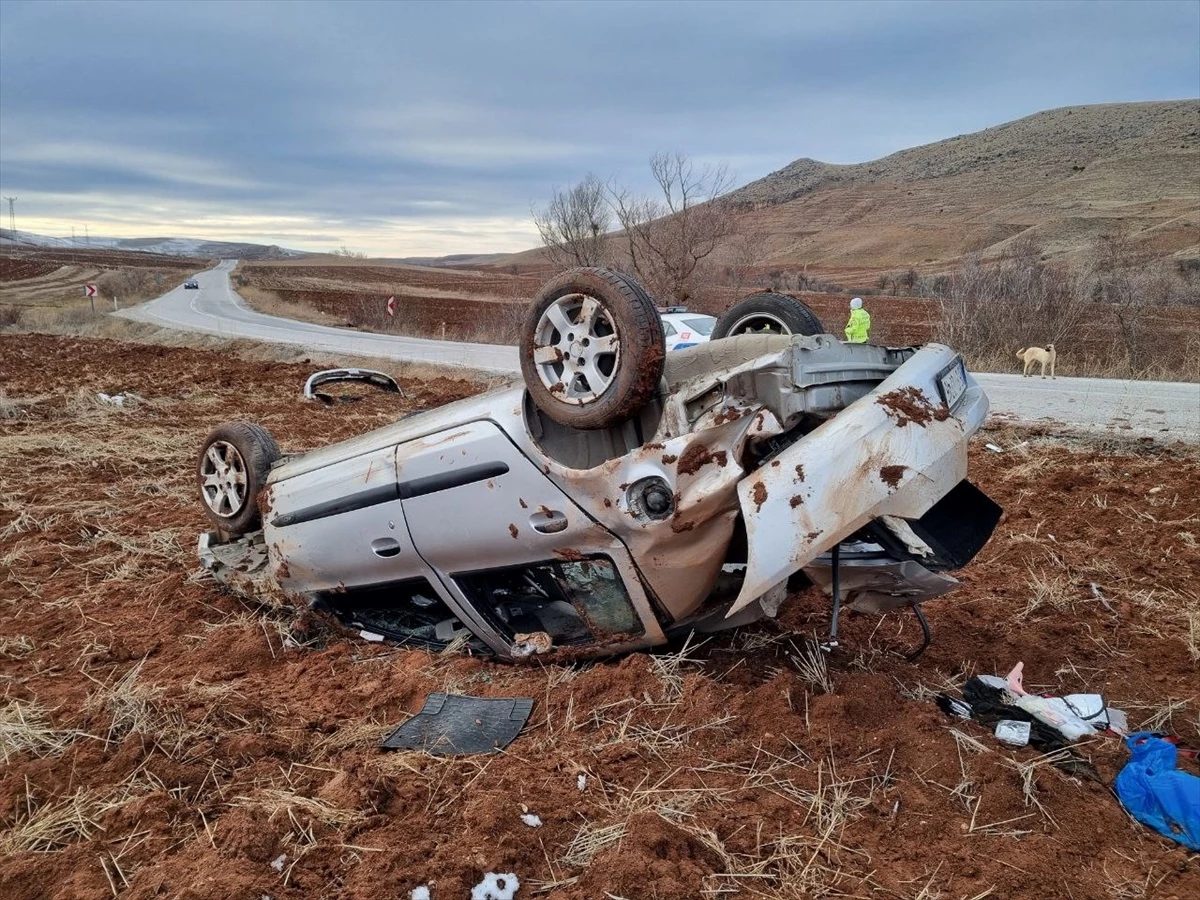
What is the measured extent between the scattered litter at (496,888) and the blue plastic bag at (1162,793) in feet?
6.32

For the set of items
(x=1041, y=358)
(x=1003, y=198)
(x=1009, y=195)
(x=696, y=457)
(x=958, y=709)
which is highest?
(x=1009, y=195)

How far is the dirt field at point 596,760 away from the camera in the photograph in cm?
227

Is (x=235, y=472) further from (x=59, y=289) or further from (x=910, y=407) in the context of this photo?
(x=59, y=289)

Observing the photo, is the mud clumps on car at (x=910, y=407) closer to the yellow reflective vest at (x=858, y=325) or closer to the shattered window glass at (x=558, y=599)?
the shattered window glass at (x=558, y=599)

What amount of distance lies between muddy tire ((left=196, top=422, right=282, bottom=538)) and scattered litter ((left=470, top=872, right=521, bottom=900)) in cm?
285

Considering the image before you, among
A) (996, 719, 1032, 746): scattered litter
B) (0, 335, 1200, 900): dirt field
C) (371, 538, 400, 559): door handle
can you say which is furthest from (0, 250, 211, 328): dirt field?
(996, 719, 1032, 746): scattered litter

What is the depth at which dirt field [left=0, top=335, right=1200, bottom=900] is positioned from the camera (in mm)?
2273

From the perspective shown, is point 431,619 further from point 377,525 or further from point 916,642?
point 916,642

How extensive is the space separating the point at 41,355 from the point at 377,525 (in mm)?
21675

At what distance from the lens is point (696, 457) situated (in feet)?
9.29

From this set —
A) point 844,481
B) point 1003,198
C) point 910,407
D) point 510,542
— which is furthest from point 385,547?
point 1003,198

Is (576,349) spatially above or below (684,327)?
above

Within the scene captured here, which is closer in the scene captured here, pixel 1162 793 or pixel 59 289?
pixel 1162 793

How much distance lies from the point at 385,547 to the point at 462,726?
3.06ft
